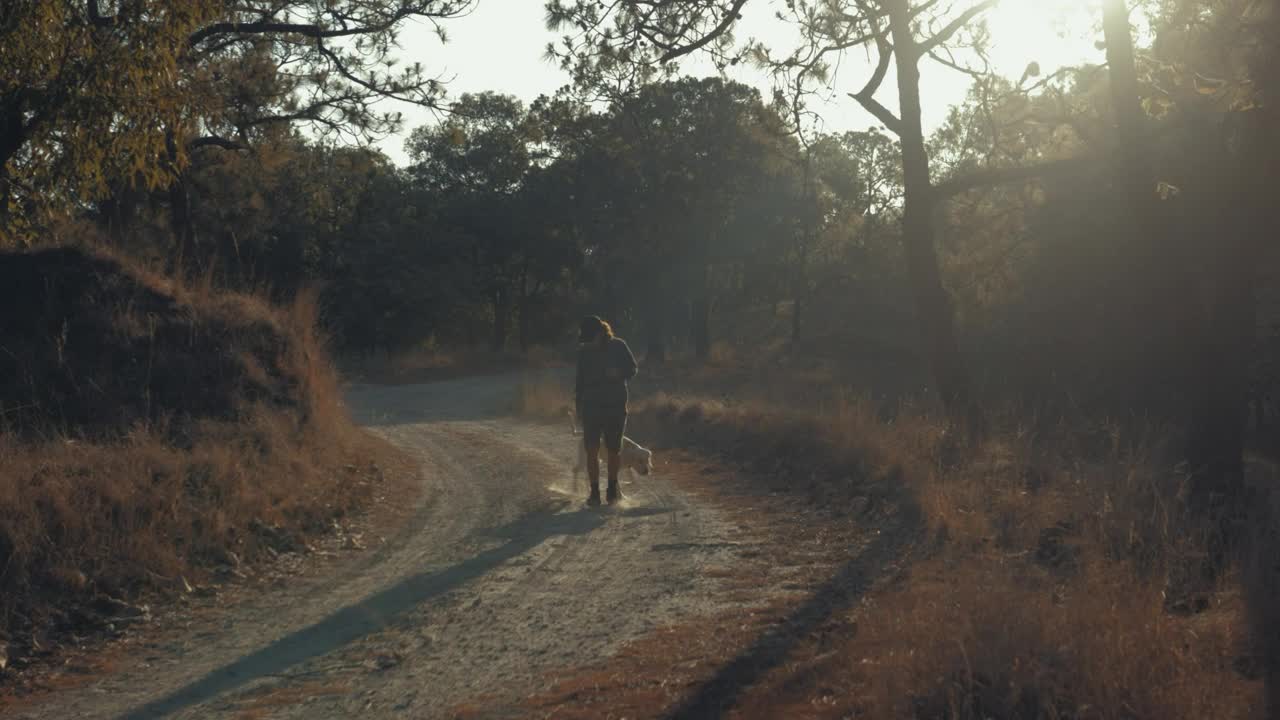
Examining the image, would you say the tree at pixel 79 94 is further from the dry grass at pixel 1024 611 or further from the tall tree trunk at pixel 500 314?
the tall tree trunk at pixel 500 314

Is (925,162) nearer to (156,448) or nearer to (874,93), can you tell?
(874,93)

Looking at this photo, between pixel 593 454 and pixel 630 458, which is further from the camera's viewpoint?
pixel 630 458

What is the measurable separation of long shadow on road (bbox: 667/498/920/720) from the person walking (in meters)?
3.34

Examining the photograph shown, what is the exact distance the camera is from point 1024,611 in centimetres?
558

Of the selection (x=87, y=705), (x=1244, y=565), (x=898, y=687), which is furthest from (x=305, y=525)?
(x=1244, y=565)

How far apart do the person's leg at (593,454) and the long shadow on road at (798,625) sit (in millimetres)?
3511

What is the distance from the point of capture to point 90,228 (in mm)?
14461

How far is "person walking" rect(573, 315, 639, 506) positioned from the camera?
12117mm

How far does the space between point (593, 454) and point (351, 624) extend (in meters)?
5.21

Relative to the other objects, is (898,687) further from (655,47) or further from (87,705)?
(655,47)

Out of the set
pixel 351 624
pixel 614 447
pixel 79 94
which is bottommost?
Result: pixel 351 624

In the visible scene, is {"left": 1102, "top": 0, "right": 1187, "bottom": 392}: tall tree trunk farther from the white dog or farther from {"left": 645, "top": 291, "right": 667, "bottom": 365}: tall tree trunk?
{"left": 645, "top": 291, "right": 667, "bottom": 365}: tall tree trunk

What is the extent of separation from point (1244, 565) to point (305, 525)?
25.7 ft

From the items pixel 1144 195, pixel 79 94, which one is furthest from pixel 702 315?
pixel 79 94
